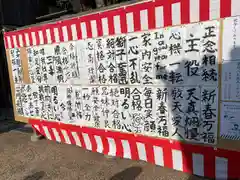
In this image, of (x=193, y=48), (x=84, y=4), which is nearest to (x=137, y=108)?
(x=193, y=48)

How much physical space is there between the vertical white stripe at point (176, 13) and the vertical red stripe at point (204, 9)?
0.28 meters

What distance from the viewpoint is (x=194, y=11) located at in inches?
102

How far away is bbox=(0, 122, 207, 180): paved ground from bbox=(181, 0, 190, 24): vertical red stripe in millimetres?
2378

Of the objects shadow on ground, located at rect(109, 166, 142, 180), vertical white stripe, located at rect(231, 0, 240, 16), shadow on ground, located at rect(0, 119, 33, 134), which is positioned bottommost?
shadow on ground, located at rect(109, 166, 142, 180)

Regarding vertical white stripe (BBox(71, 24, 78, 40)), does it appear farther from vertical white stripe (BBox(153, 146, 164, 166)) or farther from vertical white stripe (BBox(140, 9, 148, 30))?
vertical white stripe (BBox(153, 146, 164, 166))

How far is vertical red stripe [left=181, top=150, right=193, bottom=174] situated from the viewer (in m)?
3.01

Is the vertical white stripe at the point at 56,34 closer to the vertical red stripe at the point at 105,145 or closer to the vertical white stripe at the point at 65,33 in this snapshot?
the vertical white stripe at the point at 65,33

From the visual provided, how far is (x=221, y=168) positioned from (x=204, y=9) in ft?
7.28

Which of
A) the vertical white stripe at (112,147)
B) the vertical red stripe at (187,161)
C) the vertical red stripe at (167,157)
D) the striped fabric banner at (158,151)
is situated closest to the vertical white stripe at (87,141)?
the striped fabric banner at (158,151)

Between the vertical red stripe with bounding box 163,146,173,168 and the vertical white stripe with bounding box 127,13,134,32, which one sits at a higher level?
the vertical white stripe with bounding box 127,13,134,32

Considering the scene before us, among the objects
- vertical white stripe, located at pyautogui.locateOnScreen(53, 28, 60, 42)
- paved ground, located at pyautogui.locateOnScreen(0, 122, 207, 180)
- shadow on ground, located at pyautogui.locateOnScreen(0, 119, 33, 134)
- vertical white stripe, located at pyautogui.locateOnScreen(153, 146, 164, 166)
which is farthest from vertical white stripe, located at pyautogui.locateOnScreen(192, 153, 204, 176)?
shadow on ground, located at pyautogui.locateOnScreen(0, 119, 33, 134)

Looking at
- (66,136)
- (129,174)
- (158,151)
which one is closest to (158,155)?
(158,151)

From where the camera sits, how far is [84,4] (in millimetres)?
5820

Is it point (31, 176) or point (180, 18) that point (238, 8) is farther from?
point (31, 176)
